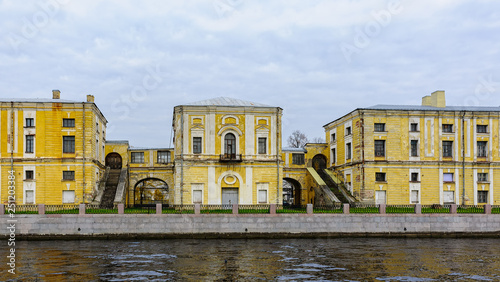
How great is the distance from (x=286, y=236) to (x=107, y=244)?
1105 cm

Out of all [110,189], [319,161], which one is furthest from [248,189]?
→ [319,161]

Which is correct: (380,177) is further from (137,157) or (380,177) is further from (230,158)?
(137,157)

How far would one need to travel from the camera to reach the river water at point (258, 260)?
2034cm

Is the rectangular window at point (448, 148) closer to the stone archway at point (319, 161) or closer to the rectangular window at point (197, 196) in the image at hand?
the stone archway at point (319, 161)

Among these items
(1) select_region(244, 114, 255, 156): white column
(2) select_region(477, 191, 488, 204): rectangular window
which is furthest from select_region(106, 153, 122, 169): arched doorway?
(2) select_region(477, 191, 488, 204): rectangular window

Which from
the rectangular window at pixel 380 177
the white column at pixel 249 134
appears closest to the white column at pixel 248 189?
the white column at pixel 249 134

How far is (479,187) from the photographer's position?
1828 inches

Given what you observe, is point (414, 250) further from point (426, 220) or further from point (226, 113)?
point (226, 113)

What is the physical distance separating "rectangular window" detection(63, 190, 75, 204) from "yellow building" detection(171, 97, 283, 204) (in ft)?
27.1

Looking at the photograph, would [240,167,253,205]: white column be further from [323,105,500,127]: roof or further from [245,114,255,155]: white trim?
[323,105,500,127]: roof

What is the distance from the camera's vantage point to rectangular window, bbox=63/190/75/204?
42.3 metres

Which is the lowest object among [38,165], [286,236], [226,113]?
[286,236]

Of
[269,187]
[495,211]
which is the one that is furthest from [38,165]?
[495,211]

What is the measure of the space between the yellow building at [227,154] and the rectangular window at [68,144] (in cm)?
835
